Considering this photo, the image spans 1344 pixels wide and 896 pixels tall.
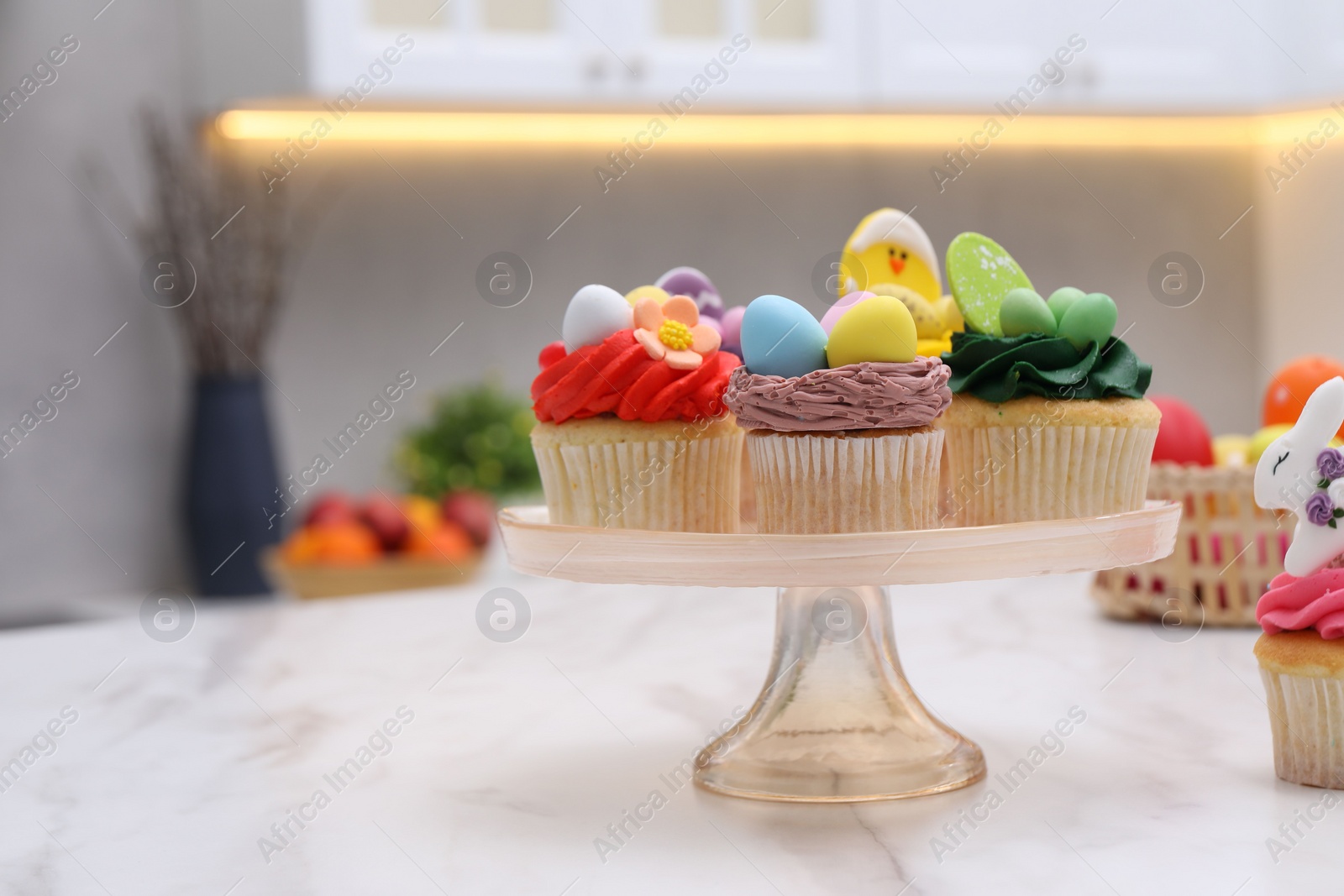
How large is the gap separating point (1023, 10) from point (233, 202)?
1645mm

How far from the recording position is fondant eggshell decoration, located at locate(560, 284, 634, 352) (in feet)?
3.19

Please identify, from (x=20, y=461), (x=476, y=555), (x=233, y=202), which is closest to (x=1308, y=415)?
(x=476, y=555)

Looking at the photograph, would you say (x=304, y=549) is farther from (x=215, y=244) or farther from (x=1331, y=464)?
(x=1331, y=464)

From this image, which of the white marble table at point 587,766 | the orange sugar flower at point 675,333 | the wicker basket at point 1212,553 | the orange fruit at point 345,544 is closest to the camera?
the white marble table at point 587,766

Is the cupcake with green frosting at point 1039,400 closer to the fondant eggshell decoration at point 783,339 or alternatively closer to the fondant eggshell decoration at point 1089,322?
the fondant eggshell decoration at point 1089,322

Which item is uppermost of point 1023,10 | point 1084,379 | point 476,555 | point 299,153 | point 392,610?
point 1023,10

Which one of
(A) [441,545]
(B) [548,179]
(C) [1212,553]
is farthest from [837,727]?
(B) [548,179]

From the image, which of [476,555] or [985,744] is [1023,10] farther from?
[985,744]

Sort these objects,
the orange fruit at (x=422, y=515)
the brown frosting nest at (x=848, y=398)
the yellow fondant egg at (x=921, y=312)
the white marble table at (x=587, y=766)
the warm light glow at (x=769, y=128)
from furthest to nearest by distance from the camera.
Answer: the warm light glow at (x=769, y=128), the orange fruit at (x=422, y=515), the yellow fondant egg at (x=921, y=312), the brown frosting nest at (x=848, y=398), the white marble table at (x=587, y=766)

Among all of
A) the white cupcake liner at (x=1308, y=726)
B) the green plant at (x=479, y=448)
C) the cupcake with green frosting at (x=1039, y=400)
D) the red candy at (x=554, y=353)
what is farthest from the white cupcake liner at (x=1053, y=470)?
the green plant at (x=479, y=448)

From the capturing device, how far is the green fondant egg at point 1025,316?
0.98m

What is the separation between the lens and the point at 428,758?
978 mm

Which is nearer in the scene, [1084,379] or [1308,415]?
[1308,415]

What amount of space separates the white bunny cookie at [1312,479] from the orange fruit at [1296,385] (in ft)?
1.79
